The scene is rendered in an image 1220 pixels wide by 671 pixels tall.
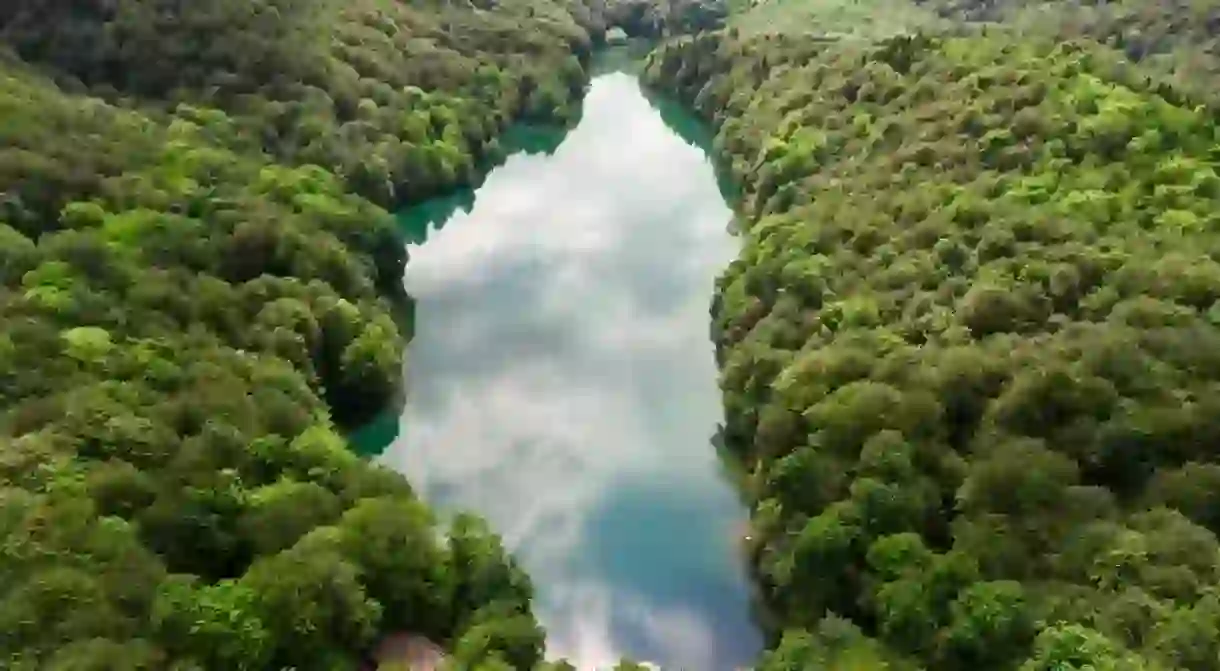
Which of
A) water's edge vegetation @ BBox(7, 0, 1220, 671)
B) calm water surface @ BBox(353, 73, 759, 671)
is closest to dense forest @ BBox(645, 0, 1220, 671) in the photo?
water's edge vegetation @ BBox(7, 0, 1220, 671)

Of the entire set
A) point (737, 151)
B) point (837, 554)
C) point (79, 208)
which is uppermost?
point (737, 151)

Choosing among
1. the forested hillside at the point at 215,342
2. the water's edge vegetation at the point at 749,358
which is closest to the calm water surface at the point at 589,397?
the water's edge vegetation at the point at 749,358

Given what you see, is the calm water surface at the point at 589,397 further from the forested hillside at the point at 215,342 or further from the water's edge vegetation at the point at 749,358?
the forested hillside at the point at 215,342

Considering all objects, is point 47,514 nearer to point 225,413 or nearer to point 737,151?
point 225,413

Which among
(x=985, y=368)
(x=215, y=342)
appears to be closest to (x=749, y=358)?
(x=985, y=368)

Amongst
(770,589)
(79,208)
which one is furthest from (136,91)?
(770,589)
